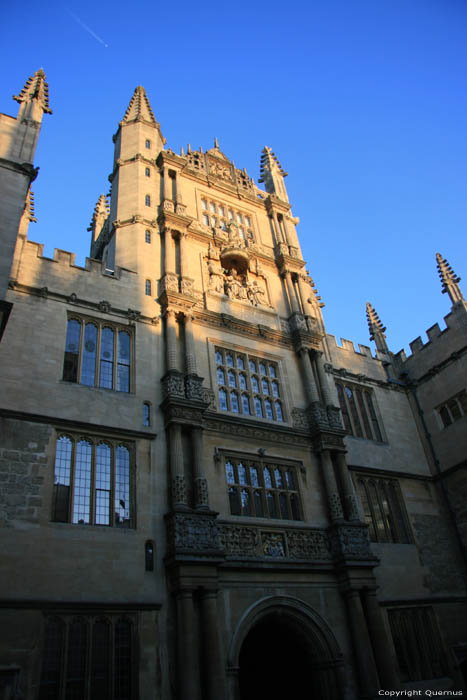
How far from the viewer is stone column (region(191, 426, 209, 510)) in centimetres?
1611

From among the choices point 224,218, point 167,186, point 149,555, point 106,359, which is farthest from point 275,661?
point 167,186

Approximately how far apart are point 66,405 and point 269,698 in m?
12.1

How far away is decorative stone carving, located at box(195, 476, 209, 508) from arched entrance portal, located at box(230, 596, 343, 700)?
330 centimetres

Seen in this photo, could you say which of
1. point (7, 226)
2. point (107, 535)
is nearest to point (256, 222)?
point (7, 226)

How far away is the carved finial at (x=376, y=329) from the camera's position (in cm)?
2914

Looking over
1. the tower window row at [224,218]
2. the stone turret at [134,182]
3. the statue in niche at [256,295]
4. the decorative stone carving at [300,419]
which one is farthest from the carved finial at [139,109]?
the decorative stone carving at [300,419]

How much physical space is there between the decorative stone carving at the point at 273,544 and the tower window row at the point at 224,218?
14.8 m

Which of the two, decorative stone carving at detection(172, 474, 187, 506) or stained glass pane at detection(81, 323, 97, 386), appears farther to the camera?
stained glass pane at detection(81, 323, 97, 386)

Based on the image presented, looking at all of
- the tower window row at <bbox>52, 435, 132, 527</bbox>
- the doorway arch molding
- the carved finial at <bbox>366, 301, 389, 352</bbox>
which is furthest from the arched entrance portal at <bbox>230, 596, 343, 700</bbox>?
the carved finial at <bbox>366, 301, 389, 352</bbox>

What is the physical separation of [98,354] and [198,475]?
5259 mm

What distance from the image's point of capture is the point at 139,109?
28172 millimetres

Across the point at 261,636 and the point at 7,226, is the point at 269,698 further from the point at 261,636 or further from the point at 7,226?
the point at 7,226

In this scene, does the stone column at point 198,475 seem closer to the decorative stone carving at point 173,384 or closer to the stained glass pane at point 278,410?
the decorative stone carving at point 173,384

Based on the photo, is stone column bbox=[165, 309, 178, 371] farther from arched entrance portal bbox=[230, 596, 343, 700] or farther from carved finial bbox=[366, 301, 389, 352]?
carved finial bbox=[366, 301, 389, 352]
